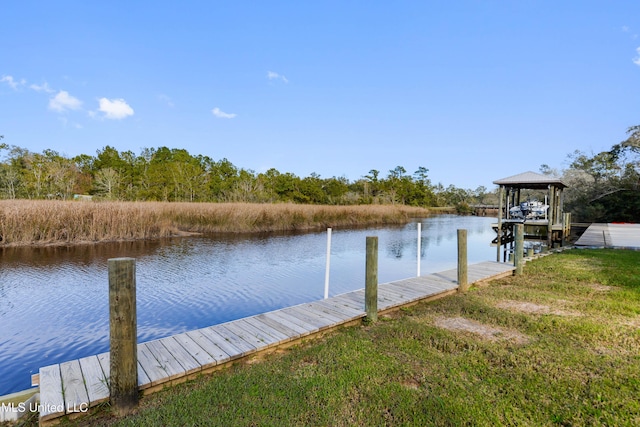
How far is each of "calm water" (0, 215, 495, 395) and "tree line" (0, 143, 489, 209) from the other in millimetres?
12274

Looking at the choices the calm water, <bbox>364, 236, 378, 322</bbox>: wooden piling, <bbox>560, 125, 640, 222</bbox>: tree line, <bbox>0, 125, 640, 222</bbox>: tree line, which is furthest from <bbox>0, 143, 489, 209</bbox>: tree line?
<bbox>364, 236, 378, 322</bbox>: wooden piling

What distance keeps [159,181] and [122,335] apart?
26.3 metres

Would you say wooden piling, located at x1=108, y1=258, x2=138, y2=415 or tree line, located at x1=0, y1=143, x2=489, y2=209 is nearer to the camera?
wooden piling, located at x1=108, y1=258, x2=138, y2=415

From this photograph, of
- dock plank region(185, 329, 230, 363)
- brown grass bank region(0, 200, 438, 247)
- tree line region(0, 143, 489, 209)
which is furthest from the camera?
tree line region(0, 143, 489, 209)

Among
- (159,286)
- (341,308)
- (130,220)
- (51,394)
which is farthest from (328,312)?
(130,220)

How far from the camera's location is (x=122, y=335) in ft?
6.58

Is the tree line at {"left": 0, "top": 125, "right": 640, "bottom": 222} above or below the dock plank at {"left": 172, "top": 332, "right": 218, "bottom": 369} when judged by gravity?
above

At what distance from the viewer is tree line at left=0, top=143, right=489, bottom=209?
69.5 ft

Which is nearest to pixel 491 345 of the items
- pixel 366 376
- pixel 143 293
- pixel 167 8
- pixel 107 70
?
pixel 366 376

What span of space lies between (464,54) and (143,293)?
14148 mm

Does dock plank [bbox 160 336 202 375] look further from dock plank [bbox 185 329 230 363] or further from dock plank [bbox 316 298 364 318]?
dock plank [bbox 316 298 364 318]

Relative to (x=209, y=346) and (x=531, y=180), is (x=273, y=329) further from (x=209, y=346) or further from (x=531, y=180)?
(x=531, y=180)

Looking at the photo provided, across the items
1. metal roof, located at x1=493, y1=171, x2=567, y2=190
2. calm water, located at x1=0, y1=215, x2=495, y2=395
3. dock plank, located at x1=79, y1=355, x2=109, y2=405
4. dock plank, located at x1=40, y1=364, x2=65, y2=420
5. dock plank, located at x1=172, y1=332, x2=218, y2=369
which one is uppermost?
metal roof, located at x1=493, y1=171, x2=567, y2=190

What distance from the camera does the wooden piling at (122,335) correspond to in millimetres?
1979
